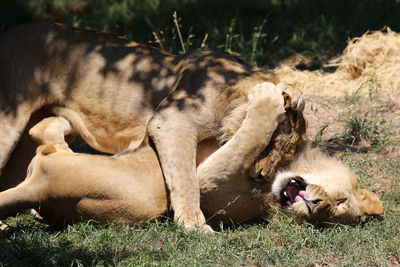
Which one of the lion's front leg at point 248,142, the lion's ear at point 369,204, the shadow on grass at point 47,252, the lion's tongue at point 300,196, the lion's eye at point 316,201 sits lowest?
the lion's ear at point 369,204

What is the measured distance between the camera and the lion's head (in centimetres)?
407

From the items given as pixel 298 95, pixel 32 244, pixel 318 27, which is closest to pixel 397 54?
pixel 318 27

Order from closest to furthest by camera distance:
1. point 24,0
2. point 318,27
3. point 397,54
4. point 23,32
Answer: point 23,32, point 397,54, point 318,27, point 24,0

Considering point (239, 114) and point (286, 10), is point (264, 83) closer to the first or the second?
point (239, 114)

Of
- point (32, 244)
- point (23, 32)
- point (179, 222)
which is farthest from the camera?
point (23, 32)

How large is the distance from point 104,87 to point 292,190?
1632mm

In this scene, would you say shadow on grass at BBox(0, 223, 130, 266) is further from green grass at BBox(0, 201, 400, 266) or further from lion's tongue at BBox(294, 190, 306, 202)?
lion's tongue at BBox(294, 190, 306, 202)

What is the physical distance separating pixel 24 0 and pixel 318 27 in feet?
14.0

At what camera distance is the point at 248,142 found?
13.5 ft

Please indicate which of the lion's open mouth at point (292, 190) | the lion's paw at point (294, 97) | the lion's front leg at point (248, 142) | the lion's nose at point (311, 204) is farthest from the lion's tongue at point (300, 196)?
the lion's paw at point (294, 97)

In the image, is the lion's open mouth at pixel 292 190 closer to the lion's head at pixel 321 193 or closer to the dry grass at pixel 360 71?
the lion's head at pixel 321 193

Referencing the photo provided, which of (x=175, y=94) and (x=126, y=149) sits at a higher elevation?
(x=175, y=94)

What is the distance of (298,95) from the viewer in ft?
14.1

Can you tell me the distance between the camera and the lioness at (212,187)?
13.4 feet
